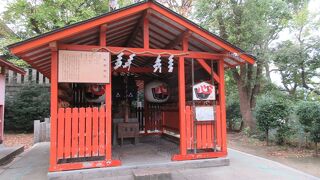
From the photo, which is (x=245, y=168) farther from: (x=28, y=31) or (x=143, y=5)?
(x=28, y=31)

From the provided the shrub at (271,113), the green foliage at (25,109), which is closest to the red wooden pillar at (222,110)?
the shrub at (271,113)

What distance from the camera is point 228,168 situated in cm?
702

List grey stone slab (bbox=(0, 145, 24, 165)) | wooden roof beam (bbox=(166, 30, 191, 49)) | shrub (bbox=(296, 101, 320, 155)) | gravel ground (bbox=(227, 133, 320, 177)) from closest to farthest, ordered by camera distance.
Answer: wooden roof beam (bbox=(166, 30, 191, 49))
gravel ground (bbox=(227, 133, 320, 177))
grey stone slab (bbox=(0, 145, 24, 165))
shrub (bbox=(296, 101, 320, 155))

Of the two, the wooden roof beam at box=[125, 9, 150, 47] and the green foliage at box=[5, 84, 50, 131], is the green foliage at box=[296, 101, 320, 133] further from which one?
the green foliage at box=[5, 84, 50, 131]

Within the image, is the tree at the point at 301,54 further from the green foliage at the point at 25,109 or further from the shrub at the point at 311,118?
the green foliage at the point at 25,109

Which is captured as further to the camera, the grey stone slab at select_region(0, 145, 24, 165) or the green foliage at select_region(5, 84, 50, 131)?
the green foliage at select_region(5, 84, 50, 131)

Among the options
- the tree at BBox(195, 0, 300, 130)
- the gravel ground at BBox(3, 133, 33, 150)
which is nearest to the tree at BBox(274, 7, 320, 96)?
the tree at BBox(195, 0, 300, 130)

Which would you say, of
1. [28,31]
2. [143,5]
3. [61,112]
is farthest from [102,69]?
[28,31]

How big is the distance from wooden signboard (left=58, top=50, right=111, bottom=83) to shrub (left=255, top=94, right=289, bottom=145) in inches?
300

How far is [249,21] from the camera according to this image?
12.7 metres

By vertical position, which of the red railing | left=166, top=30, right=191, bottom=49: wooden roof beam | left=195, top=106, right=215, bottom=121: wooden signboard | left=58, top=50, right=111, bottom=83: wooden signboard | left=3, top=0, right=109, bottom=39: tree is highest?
left=3, top=0, right=109, bottom=39: tree

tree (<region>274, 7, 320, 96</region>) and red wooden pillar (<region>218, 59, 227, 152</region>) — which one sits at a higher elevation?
tree (<region>274, 7, 320, 96</region>)

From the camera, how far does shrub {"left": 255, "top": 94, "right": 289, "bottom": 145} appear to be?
10836mm

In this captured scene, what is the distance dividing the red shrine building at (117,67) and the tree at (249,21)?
4.97 meters
